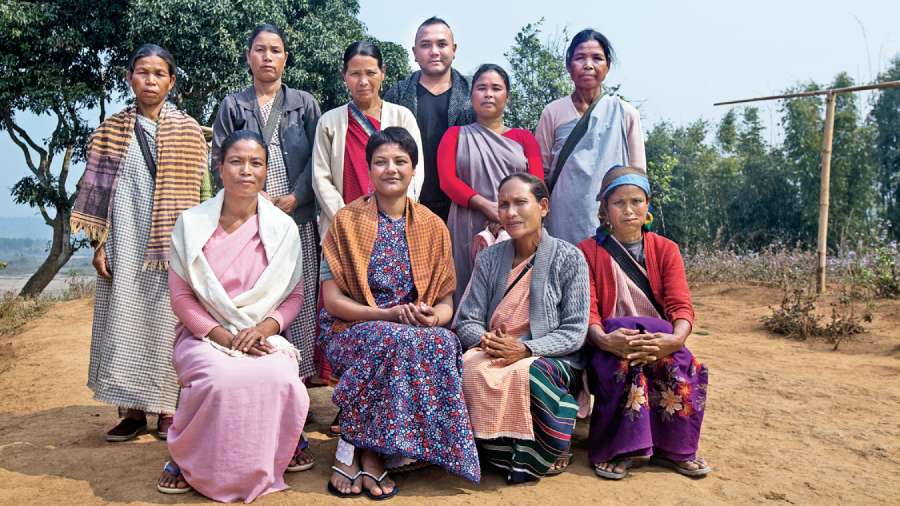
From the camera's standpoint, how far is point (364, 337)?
319 centimetres

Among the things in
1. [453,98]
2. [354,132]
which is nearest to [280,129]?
[354,132]

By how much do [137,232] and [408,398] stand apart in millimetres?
2028

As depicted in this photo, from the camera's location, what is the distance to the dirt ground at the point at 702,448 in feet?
10.1

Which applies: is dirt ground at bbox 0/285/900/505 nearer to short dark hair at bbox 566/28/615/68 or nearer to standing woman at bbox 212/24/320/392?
standing woman at bbox 212/24/320/392

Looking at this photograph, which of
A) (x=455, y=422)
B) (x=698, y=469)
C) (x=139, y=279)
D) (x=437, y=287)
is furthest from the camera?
(x=139, y=279)

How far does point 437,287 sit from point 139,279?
180cm

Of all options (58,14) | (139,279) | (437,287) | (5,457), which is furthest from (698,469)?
(58,14)

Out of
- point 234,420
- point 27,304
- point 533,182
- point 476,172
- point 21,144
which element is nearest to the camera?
point 234,420

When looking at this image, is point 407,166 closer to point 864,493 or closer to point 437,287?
point 437,287

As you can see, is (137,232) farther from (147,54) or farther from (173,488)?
(173,488)

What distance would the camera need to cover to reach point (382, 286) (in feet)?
11.4

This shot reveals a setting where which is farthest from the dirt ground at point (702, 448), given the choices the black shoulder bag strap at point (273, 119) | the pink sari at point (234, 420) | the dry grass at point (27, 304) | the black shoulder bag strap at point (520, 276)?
the dry grass at point (27, 304)

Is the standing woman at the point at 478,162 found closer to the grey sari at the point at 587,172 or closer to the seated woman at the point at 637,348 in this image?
the grey sari at the point at 587,172

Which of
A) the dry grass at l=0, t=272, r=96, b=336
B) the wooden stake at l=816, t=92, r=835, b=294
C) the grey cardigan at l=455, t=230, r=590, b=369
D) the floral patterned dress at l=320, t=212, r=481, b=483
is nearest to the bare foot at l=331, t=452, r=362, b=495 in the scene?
the floral patterned dress at l=320, t=212, r=481, b=483
